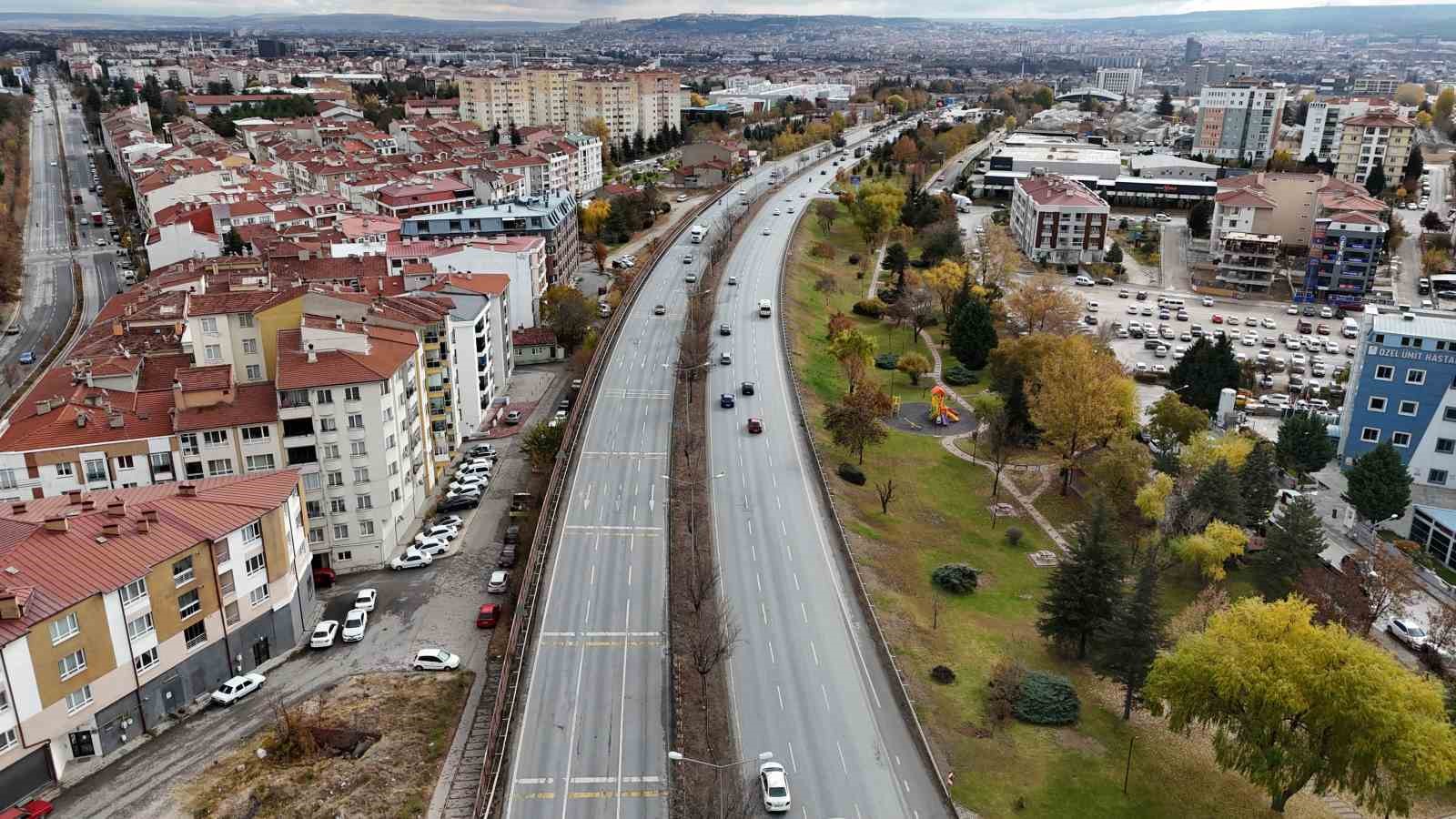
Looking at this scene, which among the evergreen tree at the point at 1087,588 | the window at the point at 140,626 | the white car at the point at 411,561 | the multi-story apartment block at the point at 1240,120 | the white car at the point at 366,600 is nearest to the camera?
the window at the point at 140,626

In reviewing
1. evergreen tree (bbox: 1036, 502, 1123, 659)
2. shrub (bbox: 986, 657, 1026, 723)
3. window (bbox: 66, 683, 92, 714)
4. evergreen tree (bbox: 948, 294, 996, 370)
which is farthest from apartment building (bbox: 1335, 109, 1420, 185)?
window (bbox: 66, 683, 92, 714)

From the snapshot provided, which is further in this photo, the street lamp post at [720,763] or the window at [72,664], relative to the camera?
the window at [72,664]

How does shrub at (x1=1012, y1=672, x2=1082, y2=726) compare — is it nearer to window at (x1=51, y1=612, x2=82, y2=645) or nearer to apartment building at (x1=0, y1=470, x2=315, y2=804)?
apartment building at (x1=0, y1=470, x2=315, y2=804)

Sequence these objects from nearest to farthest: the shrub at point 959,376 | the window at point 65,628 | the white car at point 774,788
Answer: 1. the white car at point 774,788
2. the window at point 65,628
3. the shrub at point 959,376

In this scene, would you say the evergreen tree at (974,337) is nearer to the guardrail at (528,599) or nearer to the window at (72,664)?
the guardrail at (528,599)

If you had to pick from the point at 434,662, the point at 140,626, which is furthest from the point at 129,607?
the point at 434,662

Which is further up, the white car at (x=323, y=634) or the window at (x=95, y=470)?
the window at (x=95, y=470)

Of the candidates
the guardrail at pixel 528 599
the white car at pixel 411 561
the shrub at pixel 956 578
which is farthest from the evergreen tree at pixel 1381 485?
the white car at pixel 411 561
